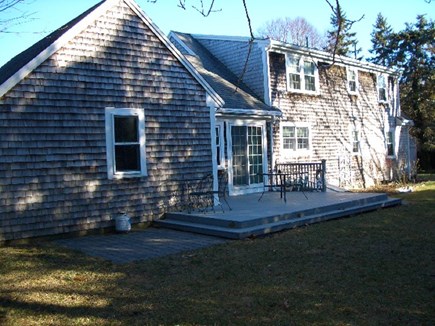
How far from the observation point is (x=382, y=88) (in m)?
23.7

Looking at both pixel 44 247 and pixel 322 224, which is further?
pixel 322 224

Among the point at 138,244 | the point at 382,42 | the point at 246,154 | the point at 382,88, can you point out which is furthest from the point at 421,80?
the point at 138,244

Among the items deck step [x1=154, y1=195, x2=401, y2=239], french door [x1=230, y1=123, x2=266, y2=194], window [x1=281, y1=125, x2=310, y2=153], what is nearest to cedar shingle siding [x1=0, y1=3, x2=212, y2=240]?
deck step [x1=154, y1=195, x2=401, y2=239]

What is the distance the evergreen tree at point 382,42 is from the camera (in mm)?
36688

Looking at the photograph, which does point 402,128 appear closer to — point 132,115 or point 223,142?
point 223,142

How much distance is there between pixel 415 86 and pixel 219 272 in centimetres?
3276

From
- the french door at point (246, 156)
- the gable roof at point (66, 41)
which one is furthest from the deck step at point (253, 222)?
the french door at point (246, 156)

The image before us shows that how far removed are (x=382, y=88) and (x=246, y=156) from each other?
11733 mm

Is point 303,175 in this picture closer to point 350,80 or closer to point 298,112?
point 298,112

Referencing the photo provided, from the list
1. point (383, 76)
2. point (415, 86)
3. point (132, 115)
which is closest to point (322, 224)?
point (132, 115)

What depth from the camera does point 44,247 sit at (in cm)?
852

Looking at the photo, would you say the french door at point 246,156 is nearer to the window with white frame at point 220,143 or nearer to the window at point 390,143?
the window with white frame at point 220,143

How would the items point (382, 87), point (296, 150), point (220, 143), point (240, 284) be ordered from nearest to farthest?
point (240, 284) → point (220, 143) → point (296, 150) → point (382, 87)

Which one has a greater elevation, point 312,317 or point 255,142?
point 255,142
